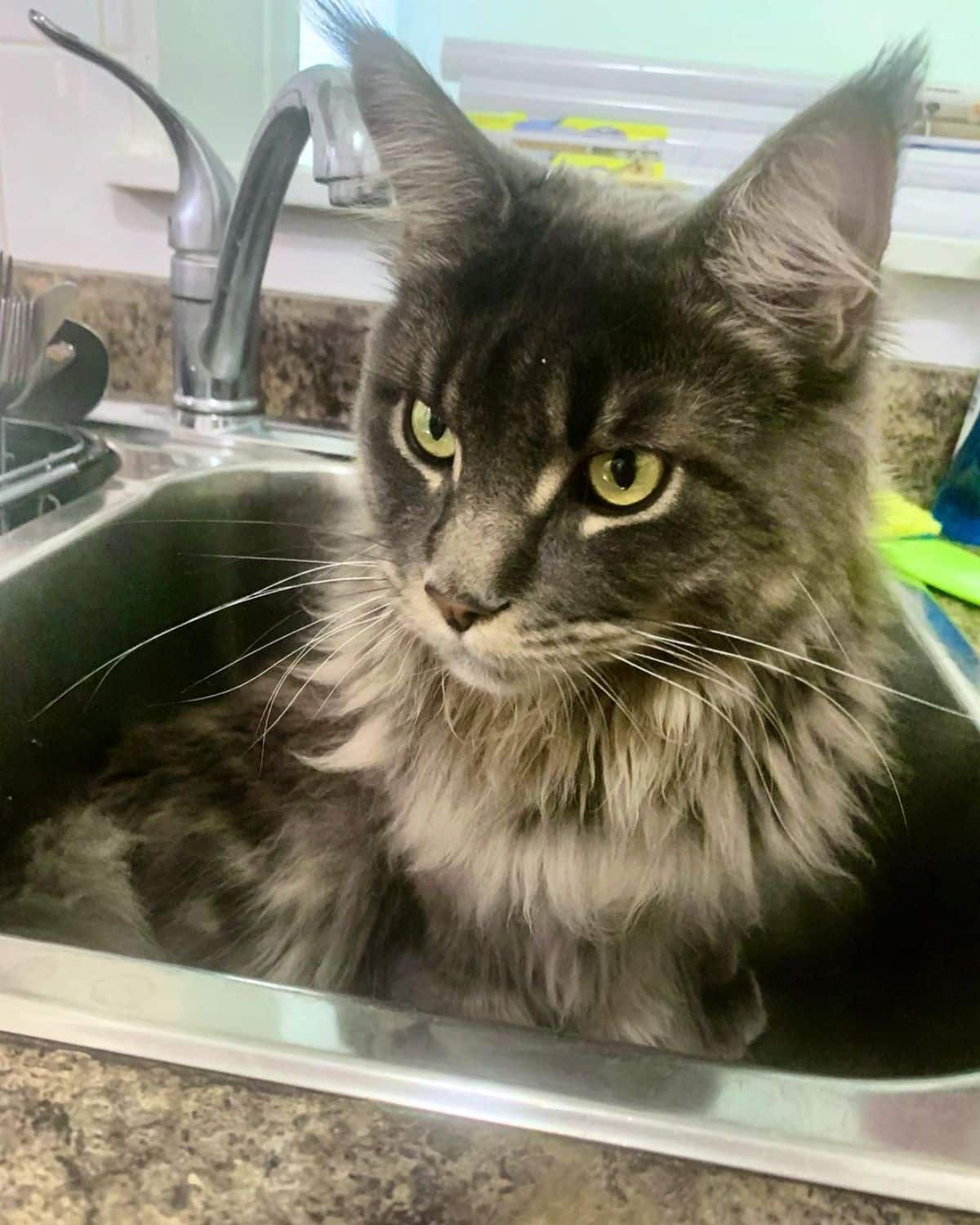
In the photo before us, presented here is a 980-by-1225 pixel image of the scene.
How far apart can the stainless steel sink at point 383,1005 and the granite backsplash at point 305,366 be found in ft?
0.44

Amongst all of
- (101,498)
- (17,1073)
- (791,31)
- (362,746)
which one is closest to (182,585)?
(101,498)

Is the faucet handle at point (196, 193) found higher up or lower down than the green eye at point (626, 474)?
higher up

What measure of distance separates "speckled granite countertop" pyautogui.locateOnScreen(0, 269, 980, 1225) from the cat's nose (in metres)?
0.31

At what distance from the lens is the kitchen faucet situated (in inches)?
38.1

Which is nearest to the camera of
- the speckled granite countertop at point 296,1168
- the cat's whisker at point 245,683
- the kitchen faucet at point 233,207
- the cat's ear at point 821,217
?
the speckled granite countertop at point 296,1168

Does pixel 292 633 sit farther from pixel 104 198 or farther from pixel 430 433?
pixel 104 198

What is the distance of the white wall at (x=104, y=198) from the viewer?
4.46 feet

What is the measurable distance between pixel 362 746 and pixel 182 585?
44cm

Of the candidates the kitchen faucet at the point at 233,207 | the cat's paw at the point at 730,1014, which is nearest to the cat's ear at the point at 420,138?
the kitchen faucet at the point at 233,207

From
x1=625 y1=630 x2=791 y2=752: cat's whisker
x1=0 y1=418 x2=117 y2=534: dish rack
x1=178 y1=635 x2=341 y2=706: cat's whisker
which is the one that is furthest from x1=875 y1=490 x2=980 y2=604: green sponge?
x1=0 y1=418 x2=117 y2=534: dish rack

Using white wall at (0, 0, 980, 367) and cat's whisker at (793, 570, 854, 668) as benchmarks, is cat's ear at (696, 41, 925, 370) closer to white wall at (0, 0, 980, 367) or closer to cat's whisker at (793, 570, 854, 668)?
cat's whisker at (793, 570, 854, 668)

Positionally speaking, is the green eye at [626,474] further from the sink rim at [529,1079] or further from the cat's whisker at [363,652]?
the sink rim at [529,1079]

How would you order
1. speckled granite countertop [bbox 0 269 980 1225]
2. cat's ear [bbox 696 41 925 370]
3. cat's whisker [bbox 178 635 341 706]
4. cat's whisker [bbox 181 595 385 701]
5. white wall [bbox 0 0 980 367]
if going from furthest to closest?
white wall [bbox 0 0 980 367], cat's whisker [bbox 178 635 341 706], cat's whisker [bbox 181 595 385 701], cat's ear [bbox 696 41 925 370], speckled granite countertop [bbox 0 269 980 1225]

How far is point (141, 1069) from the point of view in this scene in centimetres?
46
